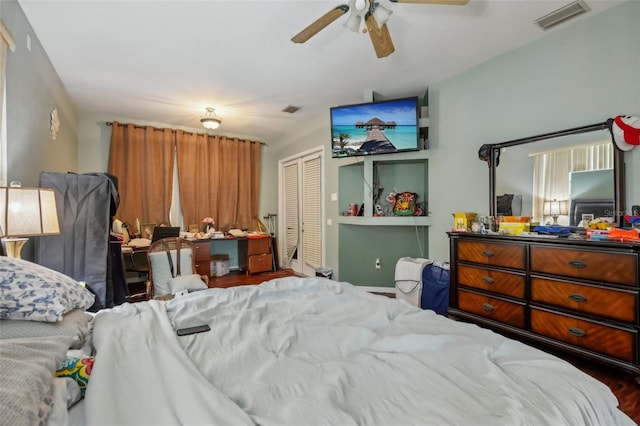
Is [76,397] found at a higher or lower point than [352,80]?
lower

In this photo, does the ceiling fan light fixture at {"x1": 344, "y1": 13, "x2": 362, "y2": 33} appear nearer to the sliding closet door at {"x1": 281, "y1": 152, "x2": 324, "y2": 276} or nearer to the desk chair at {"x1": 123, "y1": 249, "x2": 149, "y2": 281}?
the sliding closet door at {"x1": 281, "y1": 152, "x2": 324, "y2": 276}

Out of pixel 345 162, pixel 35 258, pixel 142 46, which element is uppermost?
pixel 142 46

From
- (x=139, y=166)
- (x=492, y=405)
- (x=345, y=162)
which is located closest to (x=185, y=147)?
(x=139, y=166)

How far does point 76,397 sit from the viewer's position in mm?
838

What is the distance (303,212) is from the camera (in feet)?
17.1

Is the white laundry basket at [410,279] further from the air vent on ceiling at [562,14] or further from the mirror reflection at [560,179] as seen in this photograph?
the air vent on ceiling at [562,14]

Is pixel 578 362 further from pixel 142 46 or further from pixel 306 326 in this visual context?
pixel 142 46

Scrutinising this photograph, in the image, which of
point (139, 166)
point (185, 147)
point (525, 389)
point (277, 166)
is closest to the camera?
point (525, 389)

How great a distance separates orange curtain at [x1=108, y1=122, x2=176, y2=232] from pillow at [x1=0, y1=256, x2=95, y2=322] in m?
3.67

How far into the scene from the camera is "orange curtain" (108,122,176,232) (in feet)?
14.4

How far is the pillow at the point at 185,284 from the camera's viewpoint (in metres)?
2.64

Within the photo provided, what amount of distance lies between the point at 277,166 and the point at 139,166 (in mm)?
2425

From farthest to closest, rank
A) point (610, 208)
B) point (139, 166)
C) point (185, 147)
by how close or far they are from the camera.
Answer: point (185, 147) < point (139, 166) < point (610, 208)

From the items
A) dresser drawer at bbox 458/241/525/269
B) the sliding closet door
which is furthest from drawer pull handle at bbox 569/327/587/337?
the sliding closet door
